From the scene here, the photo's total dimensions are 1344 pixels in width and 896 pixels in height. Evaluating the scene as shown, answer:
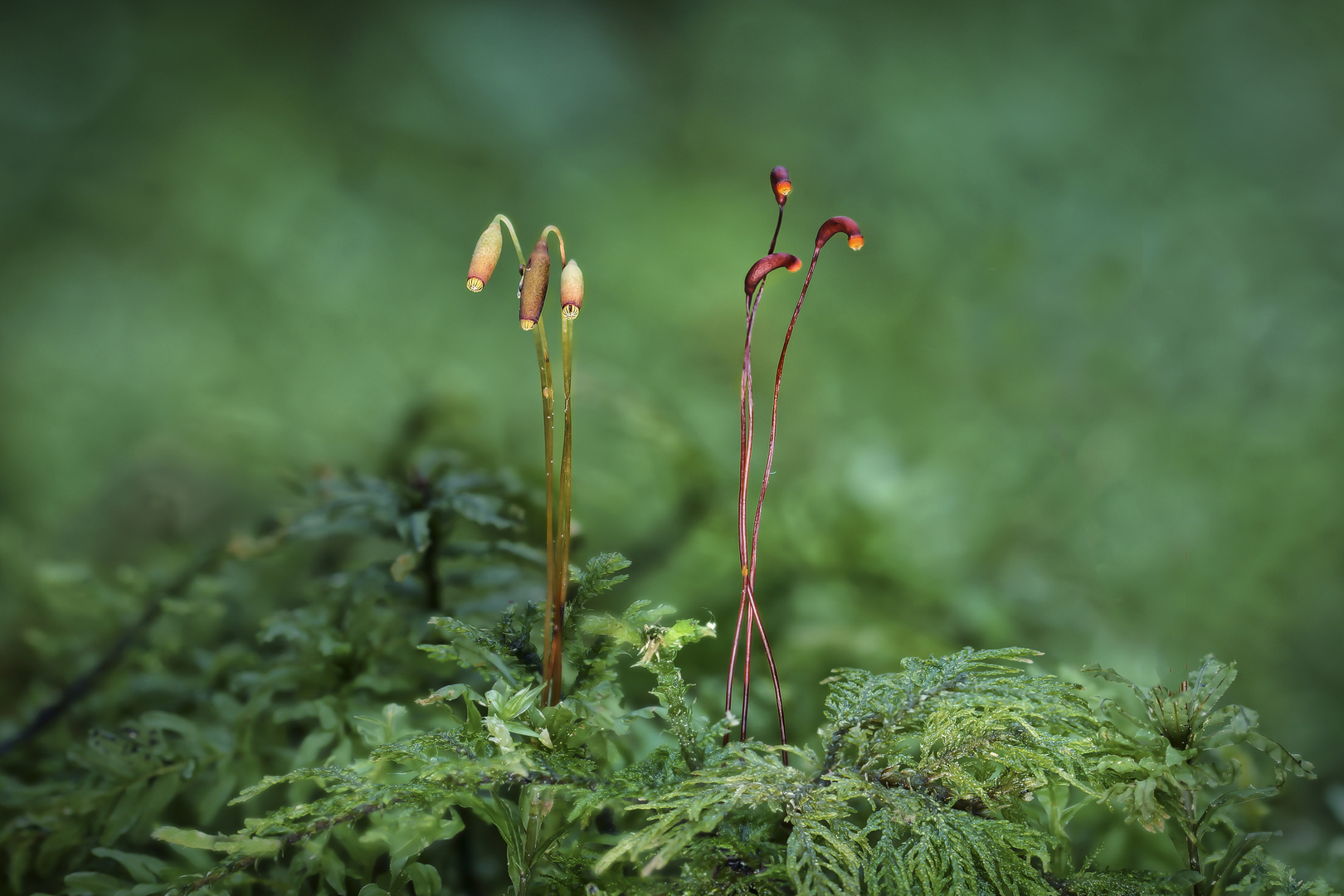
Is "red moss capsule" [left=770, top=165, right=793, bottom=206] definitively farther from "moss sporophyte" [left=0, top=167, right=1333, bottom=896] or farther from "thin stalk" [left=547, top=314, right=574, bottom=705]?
"thin stalk" [left=547, top=314, right=574, bottom=705]

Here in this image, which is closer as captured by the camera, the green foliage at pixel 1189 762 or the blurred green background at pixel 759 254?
the green foliage at pixel 1189 762

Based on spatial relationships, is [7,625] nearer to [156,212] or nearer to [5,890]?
[5,890]

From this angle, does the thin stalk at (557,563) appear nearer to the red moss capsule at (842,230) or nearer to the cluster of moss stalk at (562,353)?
the cluster of moss stalk at (562,353)

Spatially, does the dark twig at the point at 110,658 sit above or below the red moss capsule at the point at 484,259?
below

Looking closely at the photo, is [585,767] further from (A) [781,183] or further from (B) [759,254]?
(B) [759,254]

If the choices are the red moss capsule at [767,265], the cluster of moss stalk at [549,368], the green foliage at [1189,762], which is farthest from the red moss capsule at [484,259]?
the green foliage at [1189,762]

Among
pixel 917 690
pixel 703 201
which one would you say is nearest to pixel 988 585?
pixel 917 690
